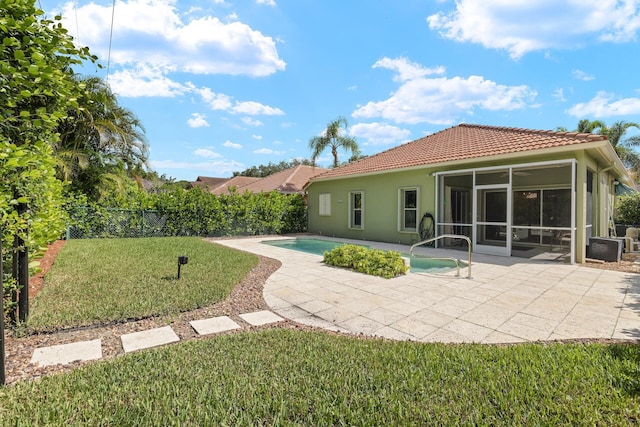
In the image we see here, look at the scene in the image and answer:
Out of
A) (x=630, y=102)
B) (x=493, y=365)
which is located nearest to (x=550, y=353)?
(x=493, y=365)

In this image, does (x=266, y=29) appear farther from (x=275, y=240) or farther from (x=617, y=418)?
(x=617, y=418)

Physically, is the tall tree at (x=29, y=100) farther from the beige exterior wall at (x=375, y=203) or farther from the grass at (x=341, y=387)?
the beige exterior wall at (x=375, y=203)

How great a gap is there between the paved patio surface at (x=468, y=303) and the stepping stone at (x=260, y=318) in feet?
0.62

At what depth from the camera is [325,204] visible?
18016 millimetres

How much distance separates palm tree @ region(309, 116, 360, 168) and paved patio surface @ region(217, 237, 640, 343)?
47.5ft

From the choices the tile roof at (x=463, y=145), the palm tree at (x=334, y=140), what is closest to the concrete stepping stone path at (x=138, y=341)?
the tile roof at (x=463, y=145)

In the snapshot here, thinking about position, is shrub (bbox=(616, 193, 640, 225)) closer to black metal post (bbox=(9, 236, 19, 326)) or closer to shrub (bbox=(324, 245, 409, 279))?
shrub (bbox=(324, 245, 409, 279))

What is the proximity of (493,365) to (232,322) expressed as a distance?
3323 millimetres

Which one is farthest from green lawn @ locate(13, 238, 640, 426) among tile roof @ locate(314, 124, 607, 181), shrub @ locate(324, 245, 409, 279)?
tile roof @ locate(314, 124, 607, 181)

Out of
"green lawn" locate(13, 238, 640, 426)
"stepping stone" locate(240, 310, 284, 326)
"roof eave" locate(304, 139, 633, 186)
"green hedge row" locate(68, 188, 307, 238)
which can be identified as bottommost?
"stepping stone" locate(240, 310, 284, 326)

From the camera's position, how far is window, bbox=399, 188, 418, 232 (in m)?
13.4

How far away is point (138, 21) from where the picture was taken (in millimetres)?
7379

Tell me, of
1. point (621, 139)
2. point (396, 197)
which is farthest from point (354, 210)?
point (621, 139)

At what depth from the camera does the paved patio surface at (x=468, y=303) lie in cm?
421
